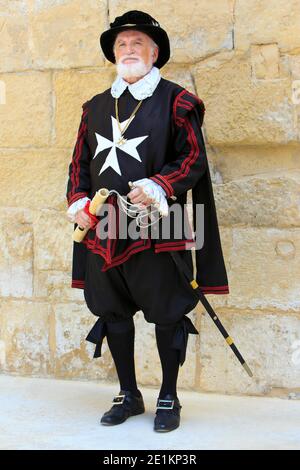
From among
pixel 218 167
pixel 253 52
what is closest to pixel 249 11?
pixel 253 52

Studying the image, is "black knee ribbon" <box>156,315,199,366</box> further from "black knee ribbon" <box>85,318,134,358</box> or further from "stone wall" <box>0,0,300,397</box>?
"stone wall" <box>0,0,300,397</box>

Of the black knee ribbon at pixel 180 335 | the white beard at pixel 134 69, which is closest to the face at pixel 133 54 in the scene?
the white beard at pixel 134 69

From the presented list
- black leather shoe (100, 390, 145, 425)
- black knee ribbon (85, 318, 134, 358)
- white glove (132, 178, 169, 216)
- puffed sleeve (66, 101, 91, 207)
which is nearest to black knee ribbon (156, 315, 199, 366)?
black knee ribbon (85, 318, 134, 358)

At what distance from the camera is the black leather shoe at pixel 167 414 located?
3104mm

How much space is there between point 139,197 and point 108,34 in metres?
0.70

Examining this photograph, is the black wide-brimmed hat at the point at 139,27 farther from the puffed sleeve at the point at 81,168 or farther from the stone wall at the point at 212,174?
the stone wall at the point at 212,174

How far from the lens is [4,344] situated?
4.05 metres

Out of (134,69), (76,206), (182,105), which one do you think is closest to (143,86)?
(134,69)

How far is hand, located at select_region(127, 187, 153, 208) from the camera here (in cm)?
292

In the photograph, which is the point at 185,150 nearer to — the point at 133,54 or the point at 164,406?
the point at 133,54

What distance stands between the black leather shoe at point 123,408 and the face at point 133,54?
51.3 inches

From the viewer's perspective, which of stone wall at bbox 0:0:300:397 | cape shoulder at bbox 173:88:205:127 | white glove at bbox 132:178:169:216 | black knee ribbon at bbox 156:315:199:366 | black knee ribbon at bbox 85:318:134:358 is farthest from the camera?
stone wall at bbox 0:0:300:397

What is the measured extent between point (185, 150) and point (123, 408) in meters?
1.08

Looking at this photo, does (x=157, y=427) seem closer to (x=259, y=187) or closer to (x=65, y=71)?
(x=259, y=187)
